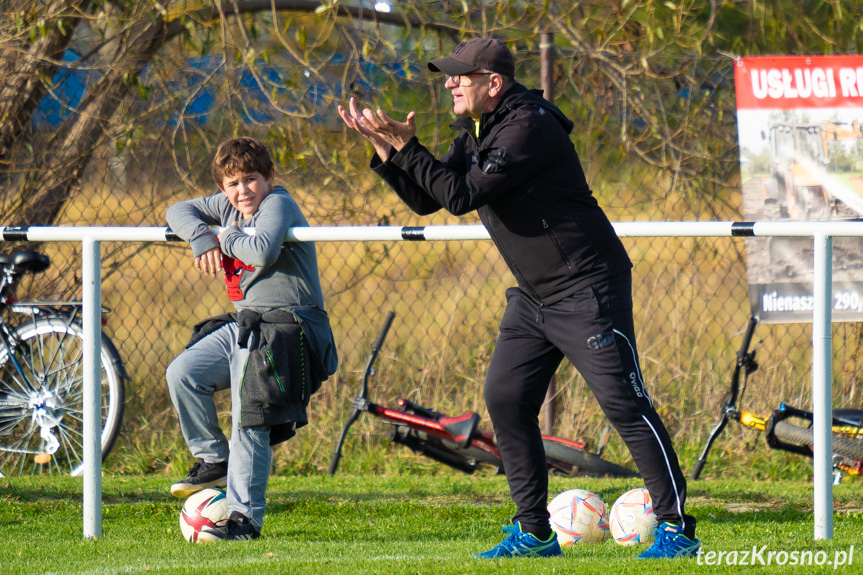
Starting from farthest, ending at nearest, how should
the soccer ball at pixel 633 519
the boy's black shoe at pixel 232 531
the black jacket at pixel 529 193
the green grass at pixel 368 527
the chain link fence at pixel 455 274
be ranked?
the chain link fence at pixel 455 274
the soccer ball at pixel 633 519
the boy's black shoe at pixel 232 531
the green grass at pixel 368 527
the black jacket at pixel 529 193

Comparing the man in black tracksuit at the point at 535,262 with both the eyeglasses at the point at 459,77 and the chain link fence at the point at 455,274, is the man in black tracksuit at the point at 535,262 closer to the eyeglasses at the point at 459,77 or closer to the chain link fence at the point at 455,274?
the eyeglasses at the point at 459,77

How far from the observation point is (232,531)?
4.04 meters

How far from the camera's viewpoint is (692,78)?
7371mm

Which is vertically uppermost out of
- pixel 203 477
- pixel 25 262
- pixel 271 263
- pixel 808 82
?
pixel 808 82

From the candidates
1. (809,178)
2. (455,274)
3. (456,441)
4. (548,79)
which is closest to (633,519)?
(456,441)

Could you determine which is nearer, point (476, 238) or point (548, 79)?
point (476, 238)

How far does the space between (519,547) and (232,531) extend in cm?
117

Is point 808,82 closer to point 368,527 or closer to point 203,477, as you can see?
point 368,527

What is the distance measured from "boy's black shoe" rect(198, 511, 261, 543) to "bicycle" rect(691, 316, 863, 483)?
3.25 m

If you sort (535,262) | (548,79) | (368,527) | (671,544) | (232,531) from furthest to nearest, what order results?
(548,79), (368,527), (232,531), (535,262), (671,544)

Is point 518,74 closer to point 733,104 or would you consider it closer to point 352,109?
point 733,104

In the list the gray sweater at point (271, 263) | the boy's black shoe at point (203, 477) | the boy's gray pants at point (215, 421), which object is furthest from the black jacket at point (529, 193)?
the boy's black shoe at point (203, 477)

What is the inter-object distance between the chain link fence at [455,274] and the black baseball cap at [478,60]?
11.2ft

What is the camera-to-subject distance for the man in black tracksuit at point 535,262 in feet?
11.5
